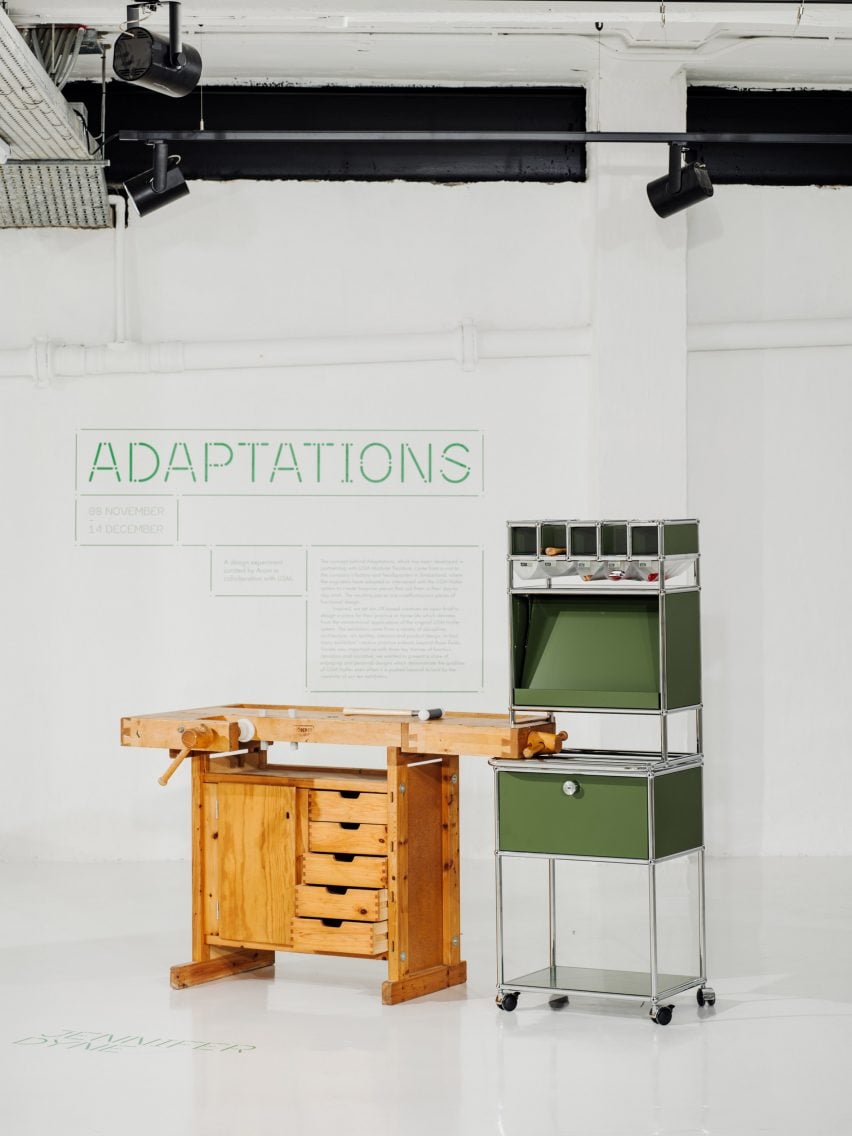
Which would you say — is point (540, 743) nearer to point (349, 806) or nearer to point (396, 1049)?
point (349, 806)

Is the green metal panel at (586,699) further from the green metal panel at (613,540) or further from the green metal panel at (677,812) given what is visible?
the green metal panel at (613,540)

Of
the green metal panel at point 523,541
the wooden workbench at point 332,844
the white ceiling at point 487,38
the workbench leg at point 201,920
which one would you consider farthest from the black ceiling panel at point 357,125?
the workbench leg at point 201,920

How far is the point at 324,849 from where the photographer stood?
16.8 ft

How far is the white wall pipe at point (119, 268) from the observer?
7.86m

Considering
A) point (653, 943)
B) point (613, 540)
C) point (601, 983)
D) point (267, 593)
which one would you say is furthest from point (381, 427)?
point (653, 943)

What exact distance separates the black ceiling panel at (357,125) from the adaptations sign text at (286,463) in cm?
138

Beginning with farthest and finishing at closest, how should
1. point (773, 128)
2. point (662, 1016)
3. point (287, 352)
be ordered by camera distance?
point (773, 128)
point (287, 352)
point (662, 1016)

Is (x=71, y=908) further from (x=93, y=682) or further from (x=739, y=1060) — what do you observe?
(x=739, y=1060)

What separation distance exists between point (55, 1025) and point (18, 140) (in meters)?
4.27

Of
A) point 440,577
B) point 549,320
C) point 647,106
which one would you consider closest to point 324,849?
point 440,577

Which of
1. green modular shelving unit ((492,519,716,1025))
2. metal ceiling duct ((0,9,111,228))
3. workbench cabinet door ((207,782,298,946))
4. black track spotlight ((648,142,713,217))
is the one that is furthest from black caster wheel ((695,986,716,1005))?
metal ceiling duct ((0,9,111,228))

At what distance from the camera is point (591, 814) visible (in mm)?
4723

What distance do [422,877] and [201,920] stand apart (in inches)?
32.4

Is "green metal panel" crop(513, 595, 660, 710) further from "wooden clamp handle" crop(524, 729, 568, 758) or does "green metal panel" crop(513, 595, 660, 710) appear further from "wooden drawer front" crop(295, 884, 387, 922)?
"wooden drawer front" crop(295, 884, 387, 922)
